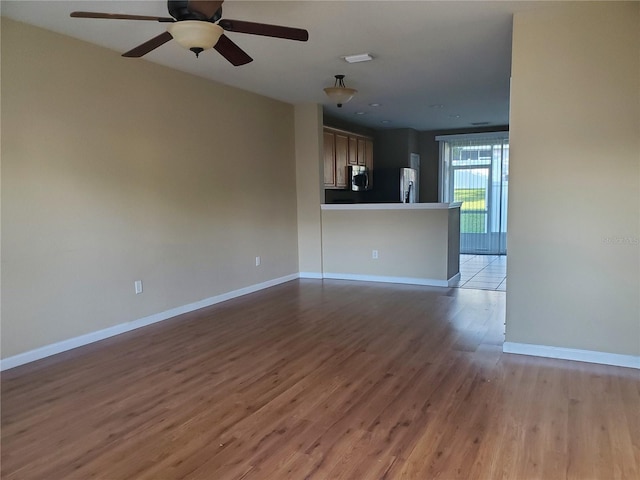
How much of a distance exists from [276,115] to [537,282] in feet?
12.9

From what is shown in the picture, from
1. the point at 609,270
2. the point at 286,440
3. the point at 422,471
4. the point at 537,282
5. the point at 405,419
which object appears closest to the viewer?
the point at 422,471

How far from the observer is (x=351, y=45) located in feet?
11.8

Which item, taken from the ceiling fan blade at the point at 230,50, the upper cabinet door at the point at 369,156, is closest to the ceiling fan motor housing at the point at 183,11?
the ceiling fan blade at the point at 230,50

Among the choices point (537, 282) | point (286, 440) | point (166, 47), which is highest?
point (166, 47)

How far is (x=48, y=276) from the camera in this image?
3305mm

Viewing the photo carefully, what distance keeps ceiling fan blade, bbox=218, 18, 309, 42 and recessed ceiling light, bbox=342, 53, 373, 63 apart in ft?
4.96

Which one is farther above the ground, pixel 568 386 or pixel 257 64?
pixel 257 64

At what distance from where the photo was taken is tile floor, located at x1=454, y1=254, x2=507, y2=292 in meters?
5.61

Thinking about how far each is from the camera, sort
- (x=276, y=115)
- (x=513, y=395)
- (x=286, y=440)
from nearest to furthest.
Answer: (x=286, y=440)
(x=513, y=395)
(x=276, y=115)

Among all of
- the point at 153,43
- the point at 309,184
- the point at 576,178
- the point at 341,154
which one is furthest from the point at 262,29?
the point at 341,154

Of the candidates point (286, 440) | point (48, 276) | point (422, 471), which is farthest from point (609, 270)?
point (48, 276)

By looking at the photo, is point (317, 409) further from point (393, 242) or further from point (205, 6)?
point (393, 242)

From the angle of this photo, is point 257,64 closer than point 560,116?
No

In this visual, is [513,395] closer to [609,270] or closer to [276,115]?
[609,270]
